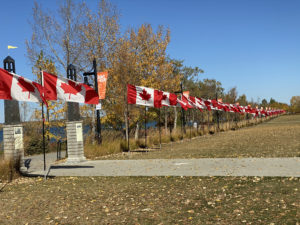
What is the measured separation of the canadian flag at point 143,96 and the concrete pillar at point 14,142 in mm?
6334

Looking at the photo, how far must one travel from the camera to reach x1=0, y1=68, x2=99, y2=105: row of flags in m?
8.76

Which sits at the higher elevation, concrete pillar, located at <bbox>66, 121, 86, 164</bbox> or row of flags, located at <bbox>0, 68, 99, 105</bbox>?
row of flags, located at <bbox>0, 68, 99, 105</bbox>

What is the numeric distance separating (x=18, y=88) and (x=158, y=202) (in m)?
5.16

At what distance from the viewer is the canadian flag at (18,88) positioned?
340 inches

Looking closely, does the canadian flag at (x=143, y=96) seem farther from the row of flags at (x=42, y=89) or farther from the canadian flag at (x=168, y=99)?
the row of flags at (x=42, y=89)

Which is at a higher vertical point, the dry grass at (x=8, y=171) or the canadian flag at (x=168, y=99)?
the canadian flag at (x=168, y=99)

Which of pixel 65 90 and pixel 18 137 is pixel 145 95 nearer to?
pixel 65 90

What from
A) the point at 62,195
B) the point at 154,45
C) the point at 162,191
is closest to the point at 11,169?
the point at 62,195

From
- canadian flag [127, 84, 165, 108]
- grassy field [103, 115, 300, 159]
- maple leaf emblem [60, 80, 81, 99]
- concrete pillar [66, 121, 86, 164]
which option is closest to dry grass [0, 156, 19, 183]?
maple leaf emblem [60, 80, 81, 99]

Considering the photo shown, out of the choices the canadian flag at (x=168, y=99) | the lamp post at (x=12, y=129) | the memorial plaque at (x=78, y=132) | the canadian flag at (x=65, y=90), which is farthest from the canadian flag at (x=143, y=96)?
the lamp post at (x=12, y=129)

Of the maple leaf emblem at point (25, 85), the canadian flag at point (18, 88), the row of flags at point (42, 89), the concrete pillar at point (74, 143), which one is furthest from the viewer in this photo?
the concrete pillar at point (74, 143)

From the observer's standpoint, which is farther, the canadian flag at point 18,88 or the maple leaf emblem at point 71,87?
the maple leaf emblem at point 71,87

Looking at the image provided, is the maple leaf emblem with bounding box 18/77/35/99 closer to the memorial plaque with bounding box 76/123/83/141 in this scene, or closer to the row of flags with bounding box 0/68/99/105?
the row of flags with bounding box 0/68/99/105

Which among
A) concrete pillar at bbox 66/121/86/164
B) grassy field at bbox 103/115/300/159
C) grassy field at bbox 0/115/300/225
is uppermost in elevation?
concrete pillar at bbox 66/121/86/164
